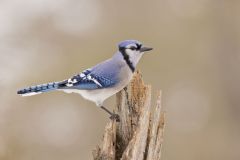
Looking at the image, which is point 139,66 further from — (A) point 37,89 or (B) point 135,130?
(B) point 135,130

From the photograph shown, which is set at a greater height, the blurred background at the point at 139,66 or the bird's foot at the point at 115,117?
the blurred background at the point at 139,66

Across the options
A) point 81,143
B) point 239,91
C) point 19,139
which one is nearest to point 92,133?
point 81,143

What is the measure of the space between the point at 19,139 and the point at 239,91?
3.24 metres

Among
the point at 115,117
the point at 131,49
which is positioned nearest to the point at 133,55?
→ the point at 131,49

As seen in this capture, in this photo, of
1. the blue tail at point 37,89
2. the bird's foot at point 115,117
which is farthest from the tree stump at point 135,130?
the blue tail at point 37,89

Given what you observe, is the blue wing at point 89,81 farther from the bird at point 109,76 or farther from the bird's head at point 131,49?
the bird's head at point 131,49

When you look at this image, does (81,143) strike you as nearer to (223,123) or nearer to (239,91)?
(223,123)

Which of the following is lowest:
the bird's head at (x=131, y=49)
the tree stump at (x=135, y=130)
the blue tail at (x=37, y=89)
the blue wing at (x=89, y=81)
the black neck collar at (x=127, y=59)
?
the tree stump at (x=135, y=130)

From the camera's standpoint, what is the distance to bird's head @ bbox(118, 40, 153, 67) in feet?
13.9

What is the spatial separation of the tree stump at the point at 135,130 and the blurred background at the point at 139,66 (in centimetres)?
279

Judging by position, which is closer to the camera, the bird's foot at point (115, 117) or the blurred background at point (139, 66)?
the bird's foot at point (115, 117)

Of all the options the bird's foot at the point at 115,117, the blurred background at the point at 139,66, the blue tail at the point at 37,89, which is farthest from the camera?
the blurred background at the point at 139,66

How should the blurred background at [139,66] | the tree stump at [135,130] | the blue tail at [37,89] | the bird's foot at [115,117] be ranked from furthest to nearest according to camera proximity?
the blurred background at [139,66], the blue tail at [37,89], the bird's foot at [115,117], the tree stump at [135,130]

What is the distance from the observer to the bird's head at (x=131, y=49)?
424 centimetres
